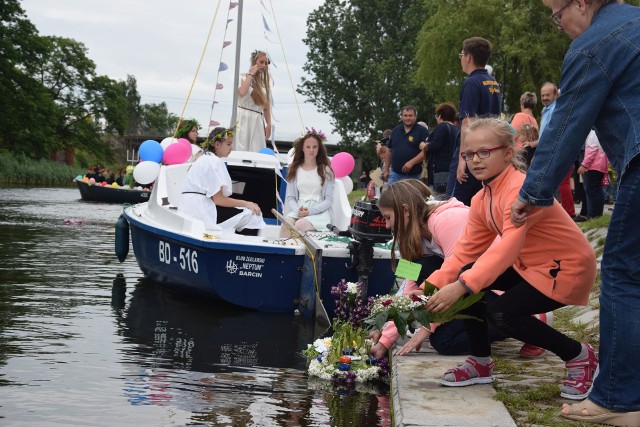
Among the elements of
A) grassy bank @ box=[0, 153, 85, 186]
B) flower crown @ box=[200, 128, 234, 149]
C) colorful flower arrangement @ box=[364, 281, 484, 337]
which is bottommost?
grassy bank @ box=[0, 153, 85, 186]

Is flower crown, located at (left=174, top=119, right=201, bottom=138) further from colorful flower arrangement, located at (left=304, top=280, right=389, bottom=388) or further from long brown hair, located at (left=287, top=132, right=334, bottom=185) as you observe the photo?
colorful flower arrangement, located at (left=304, top=280, right=389, bottom=388)

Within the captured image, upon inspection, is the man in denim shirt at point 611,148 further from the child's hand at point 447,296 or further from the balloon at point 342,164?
the balloon at point 342,164

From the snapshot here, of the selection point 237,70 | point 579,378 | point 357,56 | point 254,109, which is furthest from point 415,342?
point 357,56

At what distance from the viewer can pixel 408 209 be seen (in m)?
6.04

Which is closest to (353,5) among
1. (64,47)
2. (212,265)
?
(64,47)

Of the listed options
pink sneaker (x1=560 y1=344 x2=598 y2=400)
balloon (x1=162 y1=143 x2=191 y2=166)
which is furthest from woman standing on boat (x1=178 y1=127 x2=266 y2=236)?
pink sneaker (x1=560 y1=344 x2=598 y2=400)

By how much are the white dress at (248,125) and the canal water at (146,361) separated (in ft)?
8.01

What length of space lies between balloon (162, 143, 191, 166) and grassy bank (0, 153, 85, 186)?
43284 millimetres

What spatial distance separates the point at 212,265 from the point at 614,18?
6259 millimetres

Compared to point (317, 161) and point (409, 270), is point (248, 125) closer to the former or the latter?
point (317, 161)

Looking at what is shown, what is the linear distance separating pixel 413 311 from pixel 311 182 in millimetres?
6312

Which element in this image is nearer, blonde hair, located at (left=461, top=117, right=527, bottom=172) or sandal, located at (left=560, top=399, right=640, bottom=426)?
sandal, located at (left=560, top=399, right=640, bottom=426)

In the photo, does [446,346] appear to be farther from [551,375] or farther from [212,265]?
[212,265]

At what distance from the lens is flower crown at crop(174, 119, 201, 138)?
13992 millimetres
